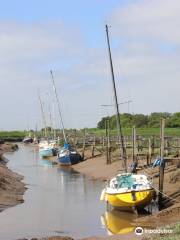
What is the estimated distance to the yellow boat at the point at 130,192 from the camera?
27984 millimetres

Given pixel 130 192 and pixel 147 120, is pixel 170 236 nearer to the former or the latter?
pixel 130 192

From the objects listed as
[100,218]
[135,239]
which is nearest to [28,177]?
[100,218]

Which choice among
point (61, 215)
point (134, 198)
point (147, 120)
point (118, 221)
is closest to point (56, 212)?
point (61, 215)

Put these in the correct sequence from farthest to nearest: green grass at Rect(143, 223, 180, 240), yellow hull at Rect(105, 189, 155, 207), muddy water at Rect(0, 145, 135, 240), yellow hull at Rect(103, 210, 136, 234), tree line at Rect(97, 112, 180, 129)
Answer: tree line at Rect(97, 112, 180, 129), yellow hull at Rect(105, 189, 155, 207), muddy water at Rect(0, 145, 135, 240), yellow hull at Rect(103, 210, 136, 234), green grass at Rect(143, 223, 180, 240)

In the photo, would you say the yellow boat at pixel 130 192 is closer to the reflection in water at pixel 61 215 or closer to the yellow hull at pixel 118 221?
the yellow hull at pixel 118 221

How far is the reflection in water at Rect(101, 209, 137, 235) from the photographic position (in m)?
25.0

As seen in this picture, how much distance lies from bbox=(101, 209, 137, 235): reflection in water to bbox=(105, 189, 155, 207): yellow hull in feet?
1.86

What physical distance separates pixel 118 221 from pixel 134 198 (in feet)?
4.89

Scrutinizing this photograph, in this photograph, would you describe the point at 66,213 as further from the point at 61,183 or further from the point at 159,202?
the point at 61,183

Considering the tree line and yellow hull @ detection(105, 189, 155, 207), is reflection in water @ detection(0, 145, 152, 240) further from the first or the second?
the tree line

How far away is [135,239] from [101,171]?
35.1 m

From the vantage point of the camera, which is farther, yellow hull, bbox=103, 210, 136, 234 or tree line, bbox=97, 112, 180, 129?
tree line, bbox=97, 112, 180, 129

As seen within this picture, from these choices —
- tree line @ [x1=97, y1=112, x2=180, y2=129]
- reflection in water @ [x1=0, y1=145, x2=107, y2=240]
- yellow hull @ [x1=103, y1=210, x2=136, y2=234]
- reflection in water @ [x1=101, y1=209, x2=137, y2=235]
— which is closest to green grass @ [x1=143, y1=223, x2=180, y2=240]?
yellow hull @ [x1=103, y1=210, x2=136, y2=234]

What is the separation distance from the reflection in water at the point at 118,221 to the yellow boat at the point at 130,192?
18.3 inches
